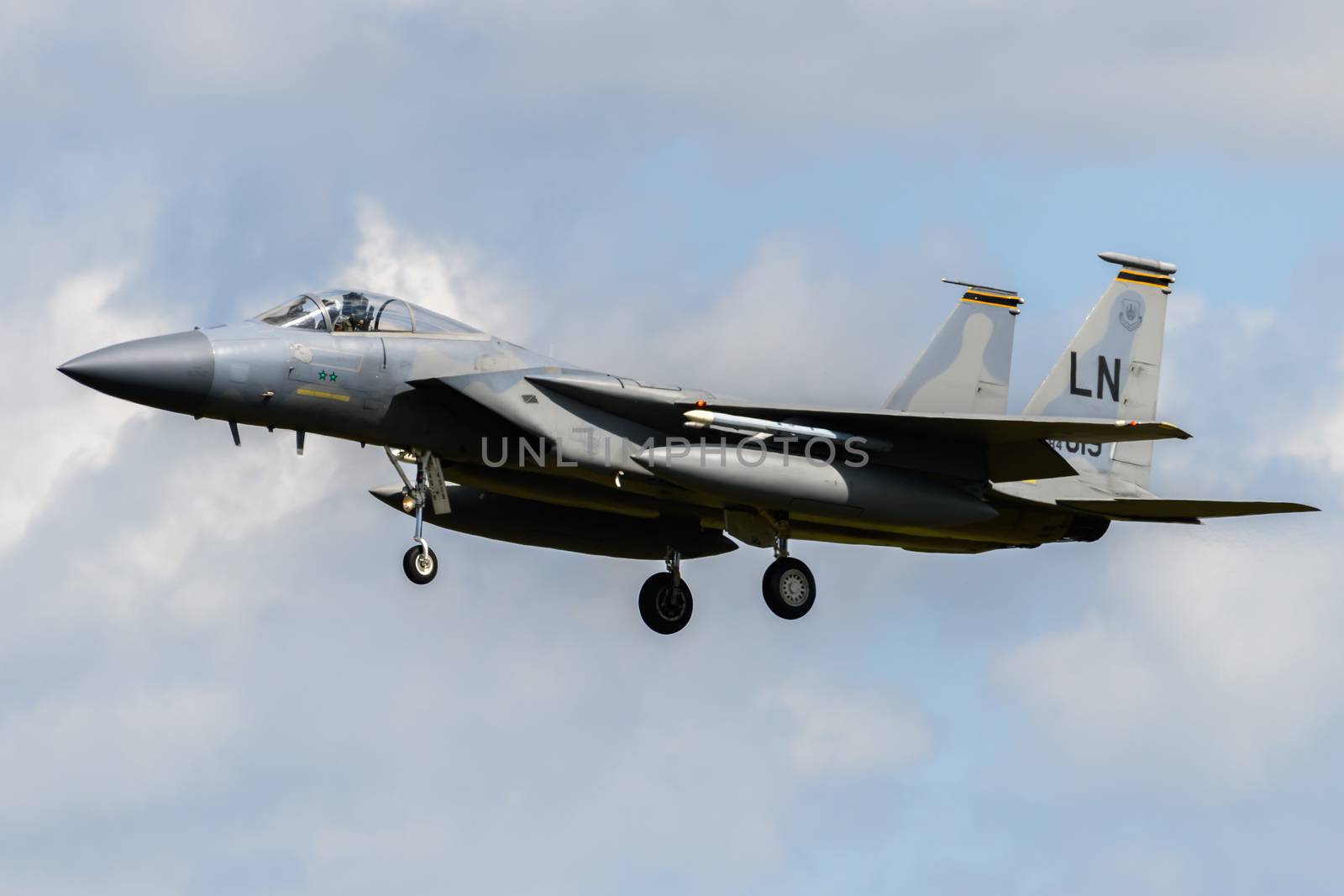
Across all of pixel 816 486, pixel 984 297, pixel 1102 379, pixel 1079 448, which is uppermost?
pixel 984 297

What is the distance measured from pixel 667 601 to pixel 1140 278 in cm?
736

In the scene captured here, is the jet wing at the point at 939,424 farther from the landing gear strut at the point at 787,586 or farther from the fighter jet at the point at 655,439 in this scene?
the landing gear strut at the point at 787,586

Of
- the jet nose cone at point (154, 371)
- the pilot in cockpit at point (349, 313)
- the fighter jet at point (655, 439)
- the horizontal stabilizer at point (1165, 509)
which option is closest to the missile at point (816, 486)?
the fighter jet at point (655, 439)

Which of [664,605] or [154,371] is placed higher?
[154,371]

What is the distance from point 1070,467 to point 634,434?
498 cm

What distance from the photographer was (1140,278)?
24.7 meters

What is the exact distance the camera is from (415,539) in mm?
20109

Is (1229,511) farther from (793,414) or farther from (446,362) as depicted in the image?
(446,362)

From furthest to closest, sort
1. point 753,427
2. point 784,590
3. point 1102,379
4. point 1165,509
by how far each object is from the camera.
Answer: point 1102,379
point 1165,509
point 784,590
point 753,427

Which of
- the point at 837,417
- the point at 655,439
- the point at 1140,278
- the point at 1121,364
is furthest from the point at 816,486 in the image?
the point at 1140,278

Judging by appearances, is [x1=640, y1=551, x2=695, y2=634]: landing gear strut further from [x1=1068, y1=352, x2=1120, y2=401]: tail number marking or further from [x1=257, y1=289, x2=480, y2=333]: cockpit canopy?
[x1=1068, y1=352, x2=1120, y2=401]: tail number marking

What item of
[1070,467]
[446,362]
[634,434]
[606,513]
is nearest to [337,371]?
[446,362]

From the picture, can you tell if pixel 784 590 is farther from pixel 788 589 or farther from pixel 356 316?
pixel 356 316

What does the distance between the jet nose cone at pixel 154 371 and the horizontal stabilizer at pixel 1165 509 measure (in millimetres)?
9955
